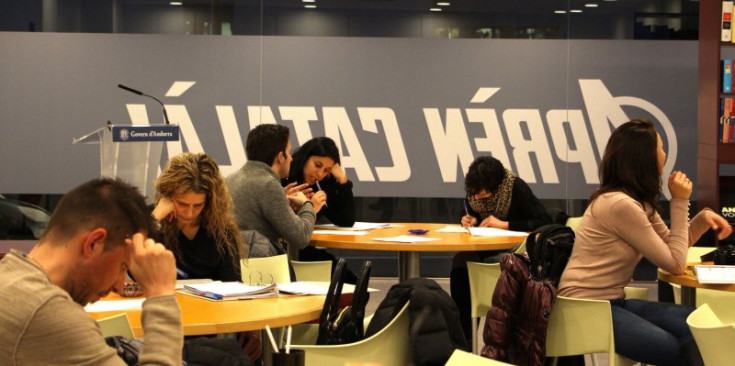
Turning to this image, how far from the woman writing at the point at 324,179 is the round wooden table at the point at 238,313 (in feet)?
9.55

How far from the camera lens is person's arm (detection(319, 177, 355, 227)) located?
7.05m

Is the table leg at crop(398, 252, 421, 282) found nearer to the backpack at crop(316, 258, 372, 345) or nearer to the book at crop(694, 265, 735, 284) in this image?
the book at crop(694, 265, 735, 284)

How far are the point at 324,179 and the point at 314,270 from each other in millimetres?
1187

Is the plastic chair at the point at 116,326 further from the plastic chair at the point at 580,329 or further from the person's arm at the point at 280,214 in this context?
the person's arm at the point at 280,214

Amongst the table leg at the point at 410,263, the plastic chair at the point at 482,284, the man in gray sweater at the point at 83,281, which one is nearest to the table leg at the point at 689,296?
the plastic chair at the point at 482,284

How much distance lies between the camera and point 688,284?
14.8 feet

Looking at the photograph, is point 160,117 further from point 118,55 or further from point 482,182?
point 482,182

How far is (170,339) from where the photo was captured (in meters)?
2.32

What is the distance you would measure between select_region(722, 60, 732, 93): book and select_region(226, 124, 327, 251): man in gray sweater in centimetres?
387

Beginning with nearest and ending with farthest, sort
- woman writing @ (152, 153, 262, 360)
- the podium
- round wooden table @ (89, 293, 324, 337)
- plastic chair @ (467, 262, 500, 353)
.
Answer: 1. round wooden table @ (89, 293, 324, 337)
2. woman writing @ (152, 153, 262, 360)
3. plastic chair @ (467, 262, 500, 353)
4. the podium

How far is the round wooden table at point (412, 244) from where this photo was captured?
19.5 feet

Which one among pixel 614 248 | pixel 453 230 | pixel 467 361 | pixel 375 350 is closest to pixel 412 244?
pixel 453 230

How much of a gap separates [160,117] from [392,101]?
2311 mm

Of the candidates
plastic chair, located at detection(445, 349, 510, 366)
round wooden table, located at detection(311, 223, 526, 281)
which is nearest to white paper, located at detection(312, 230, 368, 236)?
round wooden table, located at detection(311, 223, 526, 281)
